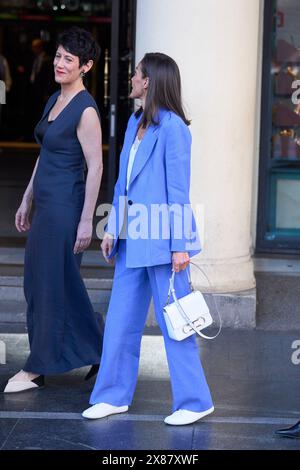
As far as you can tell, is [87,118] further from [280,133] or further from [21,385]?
[280,133]

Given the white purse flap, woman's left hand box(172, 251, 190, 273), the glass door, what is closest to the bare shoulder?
woman's left hand box(172, 251, 190, 273)

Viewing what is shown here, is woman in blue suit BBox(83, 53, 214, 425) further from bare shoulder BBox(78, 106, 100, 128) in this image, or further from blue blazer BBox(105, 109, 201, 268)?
bare shoulder BBox(78, 106, 100, 128)

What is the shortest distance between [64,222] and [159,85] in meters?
1.08

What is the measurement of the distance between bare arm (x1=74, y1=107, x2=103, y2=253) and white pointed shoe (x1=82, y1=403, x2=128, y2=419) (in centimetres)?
94

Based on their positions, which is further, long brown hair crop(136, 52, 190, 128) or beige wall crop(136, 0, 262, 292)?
beige wall crop(136, 0, 262, 292)

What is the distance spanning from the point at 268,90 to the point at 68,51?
10.9ft

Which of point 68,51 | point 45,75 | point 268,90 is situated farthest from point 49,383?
point 45,75

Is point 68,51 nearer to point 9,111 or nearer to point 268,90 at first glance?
point 268,90

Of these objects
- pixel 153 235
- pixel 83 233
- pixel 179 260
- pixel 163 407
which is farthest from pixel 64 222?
pixel 163 407

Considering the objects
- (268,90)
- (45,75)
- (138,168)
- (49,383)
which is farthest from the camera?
(45,75)

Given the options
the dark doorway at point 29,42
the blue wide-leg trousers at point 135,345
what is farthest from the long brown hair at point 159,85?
the dark doorway at point 29,42

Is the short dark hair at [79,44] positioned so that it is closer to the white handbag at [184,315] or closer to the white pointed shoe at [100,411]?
the white handbag at [184,315]

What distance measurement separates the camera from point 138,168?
17.6 ft

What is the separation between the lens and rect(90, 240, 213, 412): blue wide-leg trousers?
543 cm
